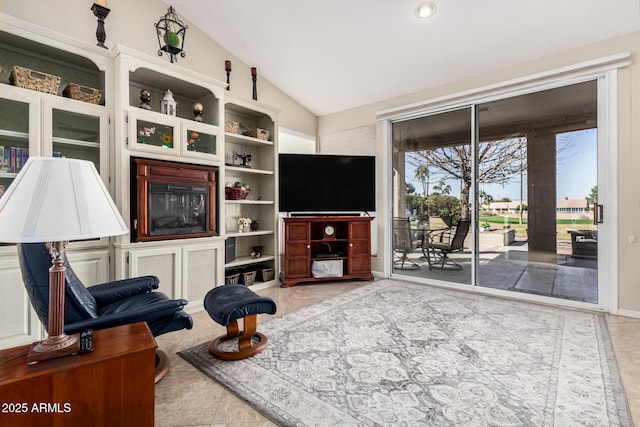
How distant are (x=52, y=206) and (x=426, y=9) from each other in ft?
10.7

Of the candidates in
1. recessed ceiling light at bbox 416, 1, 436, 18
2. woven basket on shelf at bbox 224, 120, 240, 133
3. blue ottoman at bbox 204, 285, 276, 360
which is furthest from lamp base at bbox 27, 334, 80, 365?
recessed ceiling light at bbox 416, 1, 436, 18

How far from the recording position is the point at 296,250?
4066mm

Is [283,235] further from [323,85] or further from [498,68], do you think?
[498,68]

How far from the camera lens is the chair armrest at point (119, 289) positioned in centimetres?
204

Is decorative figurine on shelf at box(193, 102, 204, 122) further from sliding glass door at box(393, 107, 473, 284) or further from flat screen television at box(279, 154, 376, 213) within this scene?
sliding glass door at box(393, 107, 473, 284)

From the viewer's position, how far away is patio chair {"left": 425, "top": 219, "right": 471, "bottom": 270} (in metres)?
3.97

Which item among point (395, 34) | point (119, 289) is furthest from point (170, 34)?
point (119, 289)

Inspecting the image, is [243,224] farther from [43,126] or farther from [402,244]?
[402,244]

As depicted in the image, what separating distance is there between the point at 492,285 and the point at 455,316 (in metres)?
1.16

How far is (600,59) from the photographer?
Answer: 288 centimetres

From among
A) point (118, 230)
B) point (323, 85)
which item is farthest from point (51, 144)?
point (323, 85)

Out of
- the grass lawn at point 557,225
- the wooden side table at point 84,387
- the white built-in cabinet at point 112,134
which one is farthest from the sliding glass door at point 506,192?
the wooden side table at point 84,387

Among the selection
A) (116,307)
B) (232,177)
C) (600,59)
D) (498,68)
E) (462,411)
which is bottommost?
(462,411)

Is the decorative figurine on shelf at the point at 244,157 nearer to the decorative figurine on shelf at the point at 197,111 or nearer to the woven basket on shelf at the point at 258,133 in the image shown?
the woven basket on shelf at the point at 258,133
